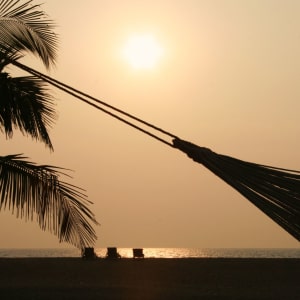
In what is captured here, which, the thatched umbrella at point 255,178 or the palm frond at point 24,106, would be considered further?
the palm frond at point 24,106
